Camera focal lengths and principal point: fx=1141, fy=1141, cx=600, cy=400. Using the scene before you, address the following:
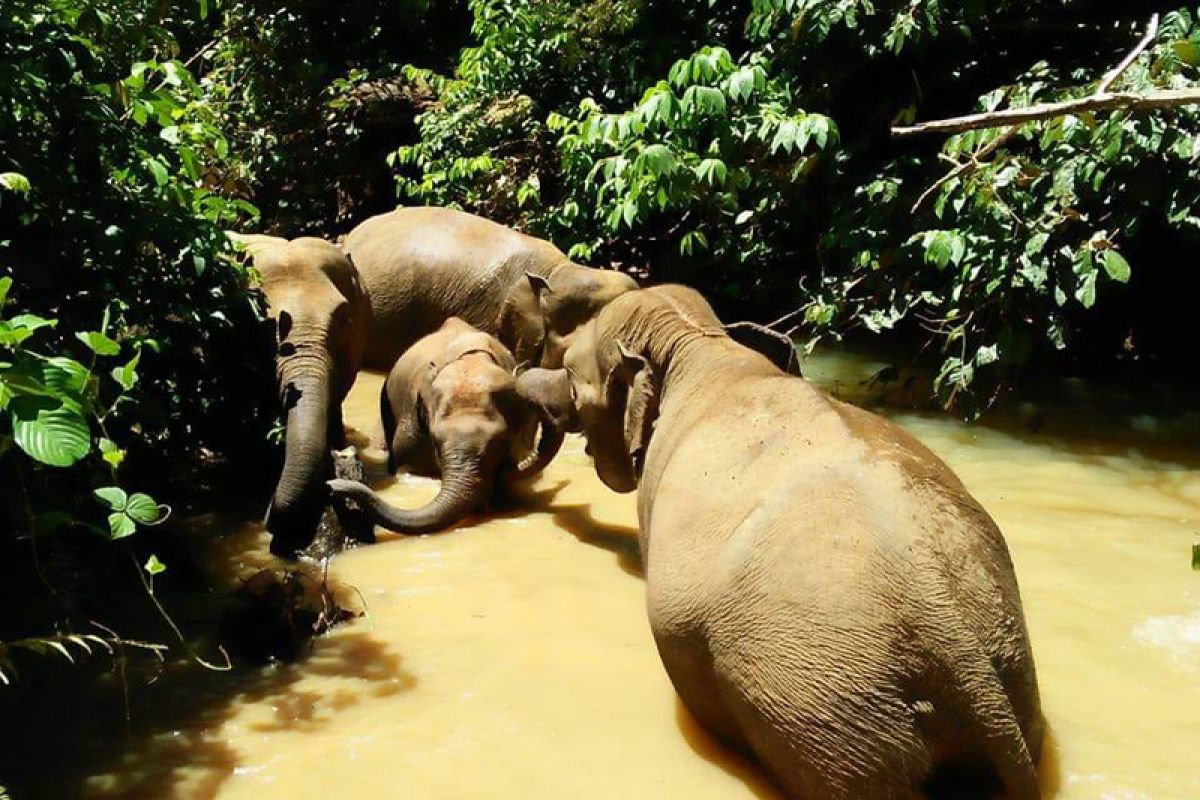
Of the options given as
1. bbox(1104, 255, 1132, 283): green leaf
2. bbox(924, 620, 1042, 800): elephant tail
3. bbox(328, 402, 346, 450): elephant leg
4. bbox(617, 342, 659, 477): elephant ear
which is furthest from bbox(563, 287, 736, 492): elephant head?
bbox(1104, 255, 1132, 283): green leaf

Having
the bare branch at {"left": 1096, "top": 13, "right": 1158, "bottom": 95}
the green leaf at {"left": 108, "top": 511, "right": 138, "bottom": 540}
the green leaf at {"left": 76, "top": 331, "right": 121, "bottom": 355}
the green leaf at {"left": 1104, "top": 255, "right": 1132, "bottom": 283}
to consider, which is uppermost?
the bare branch at {"left": 1096, "top": 13, "right": 1158, "bottom": 95}

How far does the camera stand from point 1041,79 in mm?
7246

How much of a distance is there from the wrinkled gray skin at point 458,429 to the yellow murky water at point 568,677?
181 millimetres

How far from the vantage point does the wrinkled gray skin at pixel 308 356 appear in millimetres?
5109

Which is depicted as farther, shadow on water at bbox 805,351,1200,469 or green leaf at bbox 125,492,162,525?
shadow on water at bbox 805,351,1200,469

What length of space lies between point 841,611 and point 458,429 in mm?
3295

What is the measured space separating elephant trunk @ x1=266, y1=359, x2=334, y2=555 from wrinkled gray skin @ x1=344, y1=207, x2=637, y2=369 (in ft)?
8.96

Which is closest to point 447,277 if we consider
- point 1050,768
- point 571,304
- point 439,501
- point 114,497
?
point 571,304

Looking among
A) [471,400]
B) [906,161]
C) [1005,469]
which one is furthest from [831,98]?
[471,400]

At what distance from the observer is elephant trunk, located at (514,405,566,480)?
611 cm

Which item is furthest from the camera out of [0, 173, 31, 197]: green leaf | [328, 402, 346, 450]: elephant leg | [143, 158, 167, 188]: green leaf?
[328, 402, 346, 450]: elephant leg

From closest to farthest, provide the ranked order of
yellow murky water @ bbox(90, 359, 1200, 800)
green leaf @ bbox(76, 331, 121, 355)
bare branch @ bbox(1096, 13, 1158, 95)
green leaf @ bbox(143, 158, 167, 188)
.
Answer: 1. green leaf @ bbox(76, 331, 121, 355)
2. yellow murky water @ bbox(90, 359, 1200, 800)
3. bare branch @ bbox(1096, 13, 1158, 95)
4. green leaf @ bbox(143, 158, 167, 188)

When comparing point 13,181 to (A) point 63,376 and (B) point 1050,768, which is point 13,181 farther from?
(B) point 1050,768

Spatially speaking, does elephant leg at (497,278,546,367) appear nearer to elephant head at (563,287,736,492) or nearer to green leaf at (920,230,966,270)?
elephant head at (563,287,736,492)
